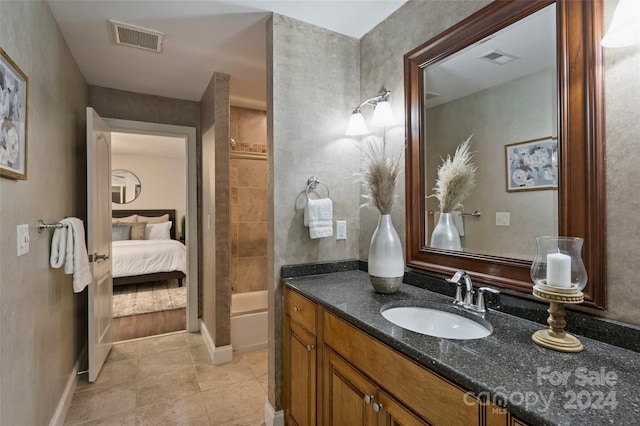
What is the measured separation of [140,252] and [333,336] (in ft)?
14.8

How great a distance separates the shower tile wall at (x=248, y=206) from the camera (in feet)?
12.0

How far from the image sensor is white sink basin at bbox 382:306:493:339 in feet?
4.13

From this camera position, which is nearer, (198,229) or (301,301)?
(301,301)

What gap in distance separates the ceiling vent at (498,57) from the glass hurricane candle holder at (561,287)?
794mm

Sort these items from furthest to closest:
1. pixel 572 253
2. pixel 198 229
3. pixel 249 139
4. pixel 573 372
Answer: pixel 249 139
pixel 198 229
pixel 572 253
pixel 573 372

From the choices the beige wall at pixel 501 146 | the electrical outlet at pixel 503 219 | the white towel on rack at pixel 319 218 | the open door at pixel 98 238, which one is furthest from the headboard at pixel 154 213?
the electrical outlet at pixel 503 219

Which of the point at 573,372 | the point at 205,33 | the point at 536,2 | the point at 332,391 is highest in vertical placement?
the point at 205,33

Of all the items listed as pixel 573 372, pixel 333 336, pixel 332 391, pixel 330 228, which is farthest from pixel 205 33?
pixel 573 372

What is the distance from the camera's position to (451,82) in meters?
1.58

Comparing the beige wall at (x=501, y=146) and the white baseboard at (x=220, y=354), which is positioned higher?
the beige wall at (x=501, y=146)

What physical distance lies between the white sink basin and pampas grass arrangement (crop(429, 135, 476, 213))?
52cm

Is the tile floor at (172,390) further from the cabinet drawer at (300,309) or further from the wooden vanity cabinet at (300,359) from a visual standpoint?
the cabinet drawer at (300,309)

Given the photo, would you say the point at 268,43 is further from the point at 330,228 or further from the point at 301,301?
the point at 301,301

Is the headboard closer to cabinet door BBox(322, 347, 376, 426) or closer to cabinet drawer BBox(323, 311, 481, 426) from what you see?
cabinet door BBox(322, 347, 376, 426)
